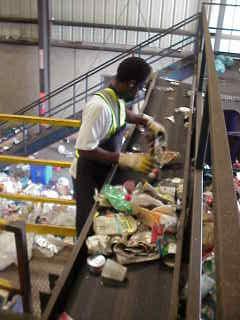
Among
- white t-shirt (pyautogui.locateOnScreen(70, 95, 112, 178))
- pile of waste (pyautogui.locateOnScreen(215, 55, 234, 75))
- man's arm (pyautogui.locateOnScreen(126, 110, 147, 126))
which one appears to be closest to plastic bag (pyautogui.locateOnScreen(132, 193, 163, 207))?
white t-shirt (pyautogui.locateOnScreen(70, 95, 112, 178))

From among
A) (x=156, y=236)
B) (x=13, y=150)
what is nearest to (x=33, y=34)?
(x=13, y=150)

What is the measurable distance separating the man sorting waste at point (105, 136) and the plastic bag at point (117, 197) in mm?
253

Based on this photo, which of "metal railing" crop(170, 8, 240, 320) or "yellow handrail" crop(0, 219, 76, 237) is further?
"yellow handrail" crop(0, 219, 76, 237)

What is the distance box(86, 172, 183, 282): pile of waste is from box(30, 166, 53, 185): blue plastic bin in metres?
5.47

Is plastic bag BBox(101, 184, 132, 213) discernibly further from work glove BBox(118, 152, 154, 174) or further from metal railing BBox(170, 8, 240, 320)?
metal railing BBox(170, 8, 240, 320)

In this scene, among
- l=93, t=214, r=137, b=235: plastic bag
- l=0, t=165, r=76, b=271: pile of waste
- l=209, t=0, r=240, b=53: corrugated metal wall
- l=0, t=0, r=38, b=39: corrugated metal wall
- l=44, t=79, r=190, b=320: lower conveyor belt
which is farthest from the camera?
l=0, t=0, r=38, b=39: corrugated metal wall

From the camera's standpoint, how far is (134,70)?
7.85 feet

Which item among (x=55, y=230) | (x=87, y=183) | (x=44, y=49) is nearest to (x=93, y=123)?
(x=87, y=183)

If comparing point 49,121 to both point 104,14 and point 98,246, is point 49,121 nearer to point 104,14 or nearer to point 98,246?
point 98,246

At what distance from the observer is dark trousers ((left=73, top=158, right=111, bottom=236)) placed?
268cm

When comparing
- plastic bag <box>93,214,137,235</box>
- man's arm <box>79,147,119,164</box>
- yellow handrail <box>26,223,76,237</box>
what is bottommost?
yellow handrail <box>26,223,76,237</box>

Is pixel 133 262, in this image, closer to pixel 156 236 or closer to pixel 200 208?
pixel 156 236

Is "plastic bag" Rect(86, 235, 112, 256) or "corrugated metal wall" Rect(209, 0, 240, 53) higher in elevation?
"corrugated metal wall" Rect(209, 0, 240, 53)

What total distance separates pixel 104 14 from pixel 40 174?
4321 mm
